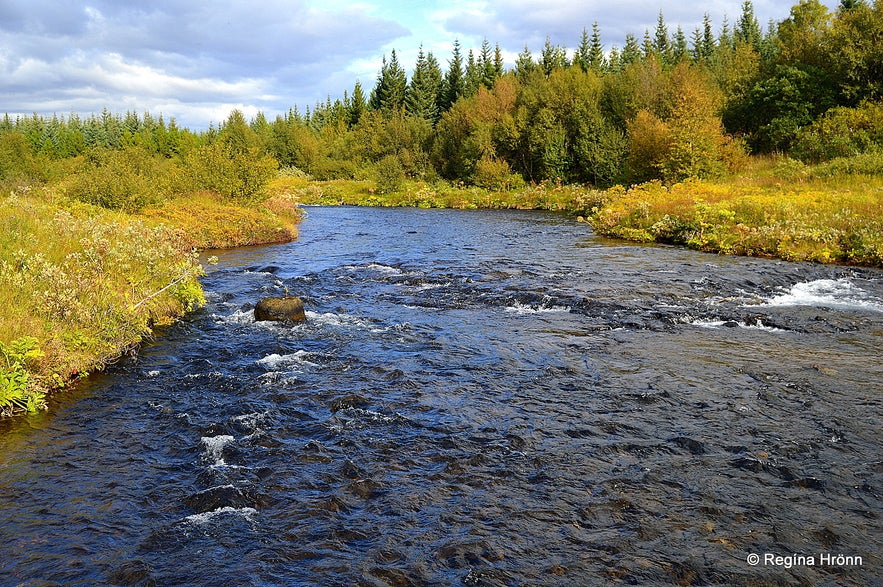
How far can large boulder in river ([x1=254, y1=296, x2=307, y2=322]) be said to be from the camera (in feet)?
52.3

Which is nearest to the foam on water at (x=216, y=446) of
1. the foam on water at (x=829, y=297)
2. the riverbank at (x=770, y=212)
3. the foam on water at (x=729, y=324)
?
the foam on water at (x=729, y=324)

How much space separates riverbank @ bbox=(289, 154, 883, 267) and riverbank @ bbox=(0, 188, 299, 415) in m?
21.2

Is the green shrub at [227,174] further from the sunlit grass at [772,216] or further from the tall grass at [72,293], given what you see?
the sunlit grass at [772,216]

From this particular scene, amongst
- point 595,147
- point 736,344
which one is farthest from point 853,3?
point 736,344

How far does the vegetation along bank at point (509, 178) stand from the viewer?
1265 centimetres

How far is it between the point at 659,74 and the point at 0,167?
2110 inches

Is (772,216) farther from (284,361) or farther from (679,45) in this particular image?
(679,45)

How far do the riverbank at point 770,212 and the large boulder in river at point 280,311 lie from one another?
1809 centimetres

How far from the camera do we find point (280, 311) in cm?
1598

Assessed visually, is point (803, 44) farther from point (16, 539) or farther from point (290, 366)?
point (16, 539)

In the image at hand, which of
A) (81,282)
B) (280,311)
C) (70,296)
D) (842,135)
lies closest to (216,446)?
(70,296)

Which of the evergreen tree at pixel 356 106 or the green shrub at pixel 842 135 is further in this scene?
the evergreen tree at pixel 356 106
